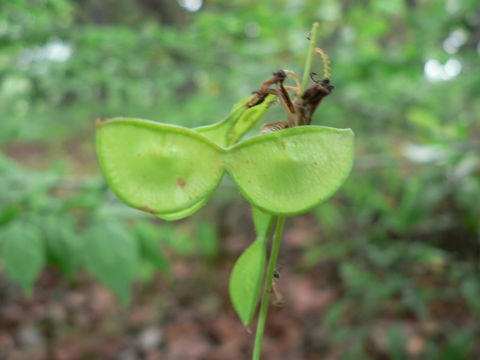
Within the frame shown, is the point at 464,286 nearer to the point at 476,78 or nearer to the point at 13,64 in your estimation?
the point at 476,78

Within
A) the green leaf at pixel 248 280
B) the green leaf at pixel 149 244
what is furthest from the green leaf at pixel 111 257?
the green leaf at pixel 248 280

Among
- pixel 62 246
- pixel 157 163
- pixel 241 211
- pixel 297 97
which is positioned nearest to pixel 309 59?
pixel 297 97

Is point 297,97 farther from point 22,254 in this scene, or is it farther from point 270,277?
point 22,254

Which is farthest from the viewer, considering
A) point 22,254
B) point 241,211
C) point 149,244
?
point 241,211

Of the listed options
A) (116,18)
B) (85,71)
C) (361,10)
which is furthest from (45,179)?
(116,18)

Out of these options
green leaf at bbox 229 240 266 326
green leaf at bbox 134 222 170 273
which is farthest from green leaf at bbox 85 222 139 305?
green leaf at bbox 229 240 266 326

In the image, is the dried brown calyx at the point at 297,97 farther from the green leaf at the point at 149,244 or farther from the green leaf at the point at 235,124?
the green leaf at the point at 149,244

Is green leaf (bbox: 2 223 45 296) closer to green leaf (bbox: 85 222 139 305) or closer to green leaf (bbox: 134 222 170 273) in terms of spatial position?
green leaf (bbox: 85 222 139 305)
